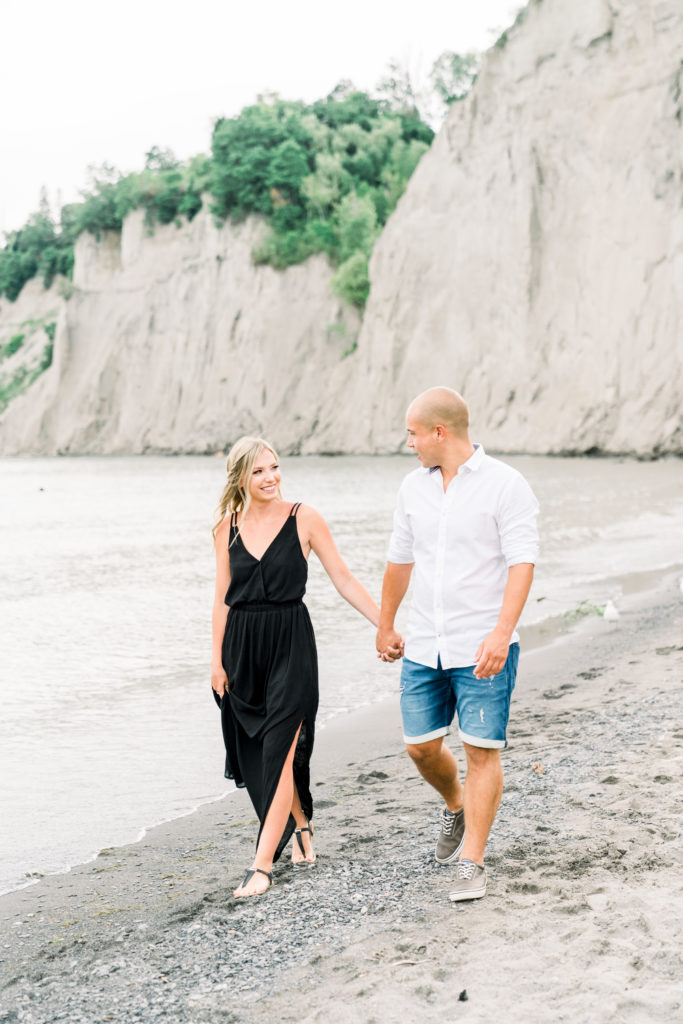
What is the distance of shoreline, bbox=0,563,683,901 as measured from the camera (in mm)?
4816

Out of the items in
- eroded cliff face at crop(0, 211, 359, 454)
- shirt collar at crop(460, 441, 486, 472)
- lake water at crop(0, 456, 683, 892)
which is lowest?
lake water at crop(0, 456, 683, 892)

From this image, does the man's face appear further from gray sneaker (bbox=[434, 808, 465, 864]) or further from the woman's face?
gray sneaker (bbox=[434, 808, 465, 864])

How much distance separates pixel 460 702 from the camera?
3.78 m

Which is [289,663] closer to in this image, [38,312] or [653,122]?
[653,122]

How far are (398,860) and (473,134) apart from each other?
45.1 metres

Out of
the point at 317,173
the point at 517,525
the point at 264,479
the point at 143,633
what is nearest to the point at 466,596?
the point at 517,525

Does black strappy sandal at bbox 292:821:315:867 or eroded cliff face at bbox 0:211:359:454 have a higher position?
eroded cliff face at bbox 0:211:359:454

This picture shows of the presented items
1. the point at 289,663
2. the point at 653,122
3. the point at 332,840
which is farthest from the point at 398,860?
the point at 653,122

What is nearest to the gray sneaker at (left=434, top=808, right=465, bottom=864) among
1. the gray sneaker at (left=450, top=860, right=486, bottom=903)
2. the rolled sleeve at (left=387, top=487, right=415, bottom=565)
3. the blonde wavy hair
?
the gray sneaker at (left=450, top=860, right=486, bottom=903)

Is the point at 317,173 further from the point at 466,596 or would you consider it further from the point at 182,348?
the point at 466,596

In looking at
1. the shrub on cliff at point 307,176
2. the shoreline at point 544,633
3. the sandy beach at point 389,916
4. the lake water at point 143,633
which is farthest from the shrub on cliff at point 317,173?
the sandy beach at point 389,916

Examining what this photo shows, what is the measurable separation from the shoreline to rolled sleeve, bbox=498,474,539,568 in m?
2.60

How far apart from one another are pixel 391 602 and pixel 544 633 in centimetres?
620

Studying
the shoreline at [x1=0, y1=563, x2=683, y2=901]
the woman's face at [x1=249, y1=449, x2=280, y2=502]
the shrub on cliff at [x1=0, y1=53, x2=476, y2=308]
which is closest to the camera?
Result: the woman's face at [x1=249, y1=449, x2=280, y2=502]
